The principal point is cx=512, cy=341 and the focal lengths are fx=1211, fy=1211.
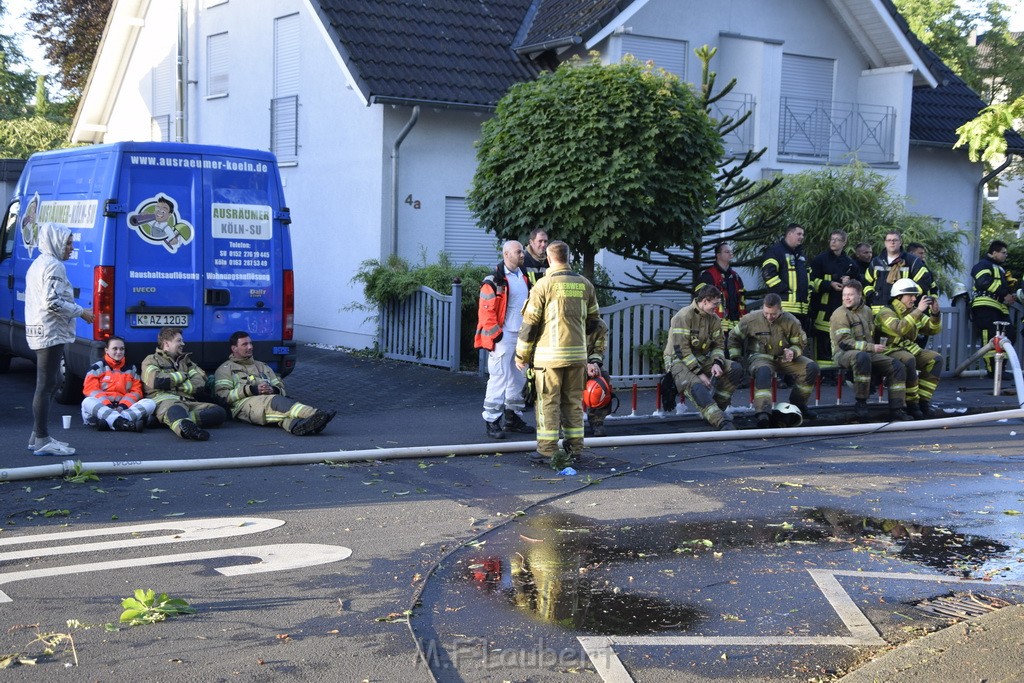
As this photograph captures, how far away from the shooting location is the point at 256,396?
1192 cm

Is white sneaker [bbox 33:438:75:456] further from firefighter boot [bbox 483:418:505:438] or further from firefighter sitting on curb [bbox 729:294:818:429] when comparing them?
firefighter sitting on curb [bbox 729:294:818:429]

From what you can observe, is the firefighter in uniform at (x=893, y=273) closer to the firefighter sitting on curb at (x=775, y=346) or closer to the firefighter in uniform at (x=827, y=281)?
the firefighter in uniform at (x=827, y=281)

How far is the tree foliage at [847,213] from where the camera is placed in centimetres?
1794

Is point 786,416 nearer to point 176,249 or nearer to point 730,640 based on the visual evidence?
point 176,249

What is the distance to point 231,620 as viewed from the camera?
18.1ft

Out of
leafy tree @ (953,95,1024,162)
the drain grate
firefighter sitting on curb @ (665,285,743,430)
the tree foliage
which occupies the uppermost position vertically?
leafy tree @ (953,95,1024,162)

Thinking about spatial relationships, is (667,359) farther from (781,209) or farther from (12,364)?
(12,364)

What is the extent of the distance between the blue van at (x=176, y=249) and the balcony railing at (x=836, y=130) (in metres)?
12.5

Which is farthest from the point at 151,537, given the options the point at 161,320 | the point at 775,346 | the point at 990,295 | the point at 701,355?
the point at 990,295

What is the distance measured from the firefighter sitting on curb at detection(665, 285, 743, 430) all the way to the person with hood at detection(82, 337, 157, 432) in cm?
515

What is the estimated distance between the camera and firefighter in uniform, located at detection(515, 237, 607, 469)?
32.1 ft

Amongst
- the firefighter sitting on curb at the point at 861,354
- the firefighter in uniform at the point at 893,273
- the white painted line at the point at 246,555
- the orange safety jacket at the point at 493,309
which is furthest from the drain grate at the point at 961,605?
the firefighter in uniform at the point at 893,273

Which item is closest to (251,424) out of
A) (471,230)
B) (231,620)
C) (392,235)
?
(231,620)

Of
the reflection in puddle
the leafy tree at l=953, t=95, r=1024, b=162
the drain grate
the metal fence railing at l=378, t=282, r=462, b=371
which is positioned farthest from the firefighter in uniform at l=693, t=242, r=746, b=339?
the drain grate
